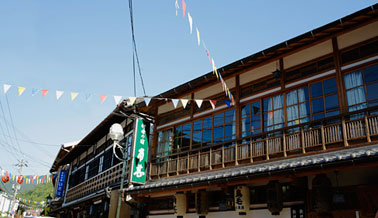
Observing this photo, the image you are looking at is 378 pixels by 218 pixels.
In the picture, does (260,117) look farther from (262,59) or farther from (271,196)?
(271,196)

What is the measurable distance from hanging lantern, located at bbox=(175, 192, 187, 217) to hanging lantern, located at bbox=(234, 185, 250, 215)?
2859 mm

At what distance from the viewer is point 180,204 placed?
1268 cm

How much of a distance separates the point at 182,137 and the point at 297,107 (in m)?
5.35

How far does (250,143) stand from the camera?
1085 centimetres

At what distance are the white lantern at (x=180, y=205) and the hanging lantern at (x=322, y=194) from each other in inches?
218

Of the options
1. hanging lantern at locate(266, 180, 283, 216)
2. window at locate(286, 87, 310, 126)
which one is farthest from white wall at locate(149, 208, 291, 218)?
window at locate(286, 87, 310, 126)

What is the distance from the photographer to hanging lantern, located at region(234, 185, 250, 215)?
1031 cm

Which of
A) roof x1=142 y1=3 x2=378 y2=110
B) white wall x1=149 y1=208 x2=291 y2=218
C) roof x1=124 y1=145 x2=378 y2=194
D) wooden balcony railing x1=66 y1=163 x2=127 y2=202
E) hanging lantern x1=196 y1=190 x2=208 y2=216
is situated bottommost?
white wall x1=149 y1=208 x2=291 y2=218

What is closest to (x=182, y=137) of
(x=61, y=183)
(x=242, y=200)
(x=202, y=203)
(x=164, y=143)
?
(x=164, y=143)

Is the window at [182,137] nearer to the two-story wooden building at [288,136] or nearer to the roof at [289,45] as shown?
the two-story wooden building at [288,136]

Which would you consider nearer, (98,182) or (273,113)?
(273,113)

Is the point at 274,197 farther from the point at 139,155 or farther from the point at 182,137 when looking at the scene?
the point at 139,155

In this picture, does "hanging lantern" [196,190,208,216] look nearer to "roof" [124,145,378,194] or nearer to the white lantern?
"roof" [124,145,378,194]

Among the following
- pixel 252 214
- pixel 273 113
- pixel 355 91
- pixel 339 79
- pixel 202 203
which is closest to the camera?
pixel 355 91
